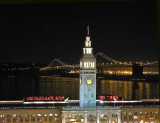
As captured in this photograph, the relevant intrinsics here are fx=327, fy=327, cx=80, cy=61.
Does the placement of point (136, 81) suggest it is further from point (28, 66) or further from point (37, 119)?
point (37, 119)

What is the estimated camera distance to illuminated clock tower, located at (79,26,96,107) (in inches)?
537

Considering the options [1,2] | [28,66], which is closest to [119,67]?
[28,66]

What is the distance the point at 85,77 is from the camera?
1365cm

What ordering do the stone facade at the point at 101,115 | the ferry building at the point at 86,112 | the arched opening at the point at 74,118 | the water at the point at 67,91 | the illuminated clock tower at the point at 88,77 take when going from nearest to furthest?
the ferry building at the point at 86,112 < the stone facade at the point at 101,115 < the arched opening at the point at 74,118 < the illuminated clock tower at the point at 88,77 < the water at the point at 67,91

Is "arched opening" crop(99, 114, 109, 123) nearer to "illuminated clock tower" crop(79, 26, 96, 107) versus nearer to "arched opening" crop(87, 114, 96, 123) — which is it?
"arched opening" crop(87, 114, 96, 123)

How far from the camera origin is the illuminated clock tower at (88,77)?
1363 cm

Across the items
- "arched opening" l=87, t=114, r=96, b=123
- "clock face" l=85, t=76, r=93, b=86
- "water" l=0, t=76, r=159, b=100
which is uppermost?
"clock face" l=85, t=76, r=93, b=86

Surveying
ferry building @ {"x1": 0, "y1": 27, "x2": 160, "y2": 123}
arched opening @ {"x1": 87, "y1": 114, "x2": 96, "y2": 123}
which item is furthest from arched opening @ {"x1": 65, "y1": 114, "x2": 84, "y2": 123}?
arched opening @ {"x1": 87, "y1": 114, "x2": 96, "y2": 123}

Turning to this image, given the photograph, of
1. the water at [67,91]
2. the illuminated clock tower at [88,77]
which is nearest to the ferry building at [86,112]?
the illuminated clock tower at [88,77]

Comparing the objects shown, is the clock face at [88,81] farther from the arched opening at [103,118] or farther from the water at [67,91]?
the water at [67,91]

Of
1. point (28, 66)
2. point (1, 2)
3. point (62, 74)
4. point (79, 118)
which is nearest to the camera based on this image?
point (1, 2)

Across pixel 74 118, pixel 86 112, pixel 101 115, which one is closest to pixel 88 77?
pixel 86 112

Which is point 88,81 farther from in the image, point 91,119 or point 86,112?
point 91,119

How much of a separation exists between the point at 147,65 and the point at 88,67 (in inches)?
1279
